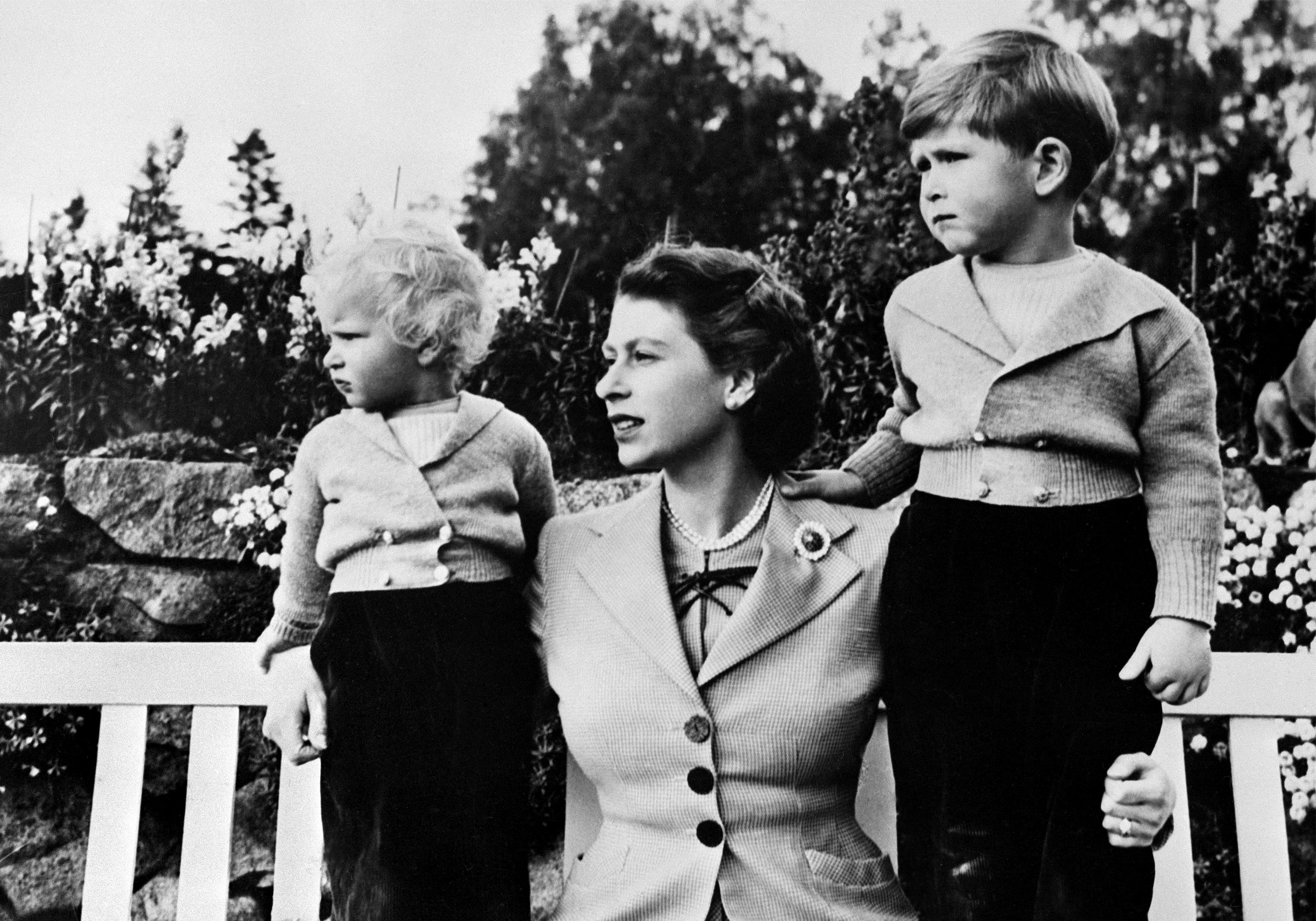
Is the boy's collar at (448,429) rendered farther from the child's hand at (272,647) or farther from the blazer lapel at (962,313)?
the blazer lapel at (962,313)

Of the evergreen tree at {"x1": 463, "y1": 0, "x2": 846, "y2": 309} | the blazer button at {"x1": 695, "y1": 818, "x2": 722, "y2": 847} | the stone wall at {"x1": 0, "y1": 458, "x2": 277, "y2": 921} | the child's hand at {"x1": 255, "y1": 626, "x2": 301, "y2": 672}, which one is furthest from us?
the evergreen tree at {"x1": 463, "y1": 0, "x2": 846, "y2": 309}

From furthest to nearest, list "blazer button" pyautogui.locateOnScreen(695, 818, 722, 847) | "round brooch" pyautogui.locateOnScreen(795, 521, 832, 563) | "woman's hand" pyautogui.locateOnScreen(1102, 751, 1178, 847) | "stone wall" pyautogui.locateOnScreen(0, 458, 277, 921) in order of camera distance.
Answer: "stone wall" pyautogui.locateOnScreen(0, 458, 277, 921), "round brooch" pyautogui.locateOnScreen(795, 521, 832, 563), "blazer button" pyautogui.locateOnScreen(695, 818, 722, 847), "woman's hand" pyautogui.locateOnScreen(1102, 751, 1178, 847)

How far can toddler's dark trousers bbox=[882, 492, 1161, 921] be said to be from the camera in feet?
4.06

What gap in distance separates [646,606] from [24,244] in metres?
1.31

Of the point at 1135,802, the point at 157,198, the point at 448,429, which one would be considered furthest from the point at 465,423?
the point at 1135,802

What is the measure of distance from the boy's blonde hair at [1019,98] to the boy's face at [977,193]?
13 mm

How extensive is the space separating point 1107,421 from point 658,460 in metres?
0.56

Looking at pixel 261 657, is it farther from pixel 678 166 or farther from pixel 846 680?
pixel 678 166

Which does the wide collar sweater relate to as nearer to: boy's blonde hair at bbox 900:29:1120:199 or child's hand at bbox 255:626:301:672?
boy's blonde hair at bbox 900:29:1120:199

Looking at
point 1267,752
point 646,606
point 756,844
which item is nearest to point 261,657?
point 646,606

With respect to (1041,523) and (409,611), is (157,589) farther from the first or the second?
(1041,523)

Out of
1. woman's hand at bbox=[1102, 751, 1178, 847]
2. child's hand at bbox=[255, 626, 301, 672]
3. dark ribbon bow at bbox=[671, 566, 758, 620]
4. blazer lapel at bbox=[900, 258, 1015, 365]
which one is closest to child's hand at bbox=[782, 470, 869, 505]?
dark ribbon bow at bbox=[671, 566, 758, 620]

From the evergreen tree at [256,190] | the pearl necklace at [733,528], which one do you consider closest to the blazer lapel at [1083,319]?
the pearl necklace at [733,528]

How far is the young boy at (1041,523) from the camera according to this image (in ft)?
4.08
